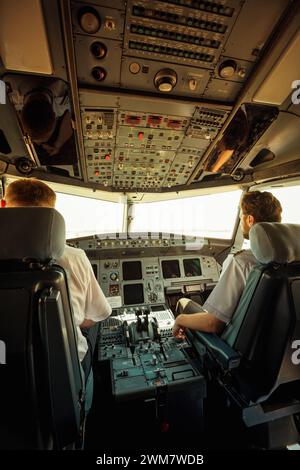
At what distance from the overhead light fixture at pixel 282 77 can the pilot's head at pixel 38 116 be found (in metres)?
1.37

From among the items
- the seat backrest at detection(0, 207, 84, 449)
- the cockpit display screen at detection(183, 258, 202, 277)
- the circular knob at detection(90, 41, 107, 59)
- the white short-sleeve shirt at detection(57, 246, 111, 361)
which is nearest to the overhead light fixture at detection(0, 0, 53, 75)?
the circular knob at detection(90, 41, 107, 59)

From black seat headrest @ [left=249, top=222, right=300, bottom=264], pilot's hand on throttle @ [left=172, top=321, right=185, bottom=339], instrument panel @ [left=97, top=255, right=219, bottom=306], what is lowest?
pilot's hand on throttle @ [left=172, top=321, right=185, bottom=339]

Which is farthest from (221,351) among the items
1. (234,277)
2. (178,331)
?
(178,331)

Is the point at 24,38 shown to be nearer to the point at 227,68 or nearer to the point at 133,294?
the point at 227,68

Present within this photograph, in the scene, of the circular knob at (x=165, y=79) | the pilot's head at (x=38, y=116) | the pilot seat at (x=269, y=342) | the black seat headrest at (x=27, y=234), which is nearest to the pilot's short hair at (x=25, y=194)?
the black seat headrest at (x=27, y=234)

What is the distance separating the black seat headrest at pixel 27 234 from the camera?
0.76 meters

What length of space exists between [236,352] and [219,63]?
160 cm

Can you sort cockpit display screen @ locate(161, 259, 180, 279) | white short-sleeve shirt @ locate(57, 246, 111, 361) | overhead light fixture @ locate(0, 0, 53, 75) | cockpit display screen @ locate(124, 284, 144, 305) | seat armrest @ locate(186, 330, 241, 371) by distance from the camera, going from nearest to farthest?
overhead light fixture @ locate(0, 0, 53, 75), seat armrest @ locate(186, 330, 241, 371), white short-sleeve shirt @ locate(57, 246, 111, 361), cockpit display screen @ locate(124, 284, 144, 305), cockpit display screen @ locate(161, 259, 180, 279)

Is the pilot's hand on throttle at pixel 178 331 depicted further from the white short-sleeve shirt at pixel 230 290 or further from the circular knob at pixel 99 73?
the circular knob at pixel 99 73

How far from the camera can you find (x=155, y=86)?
1.38m

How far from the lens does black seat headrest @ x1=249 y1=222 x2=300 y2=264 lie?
3.32ft

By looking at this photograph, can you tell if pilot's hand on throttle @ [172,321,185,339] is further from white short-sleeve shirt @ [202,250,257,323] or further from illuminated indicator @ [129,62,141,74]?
→ illuminated indicator @ [129,62,141,74]

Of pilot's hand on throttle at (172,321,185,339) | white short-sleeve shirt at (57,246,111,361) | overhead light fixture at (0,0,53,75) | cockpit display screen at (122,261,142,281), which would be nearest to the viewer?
overhead light fixture at (0,0,53,75)
